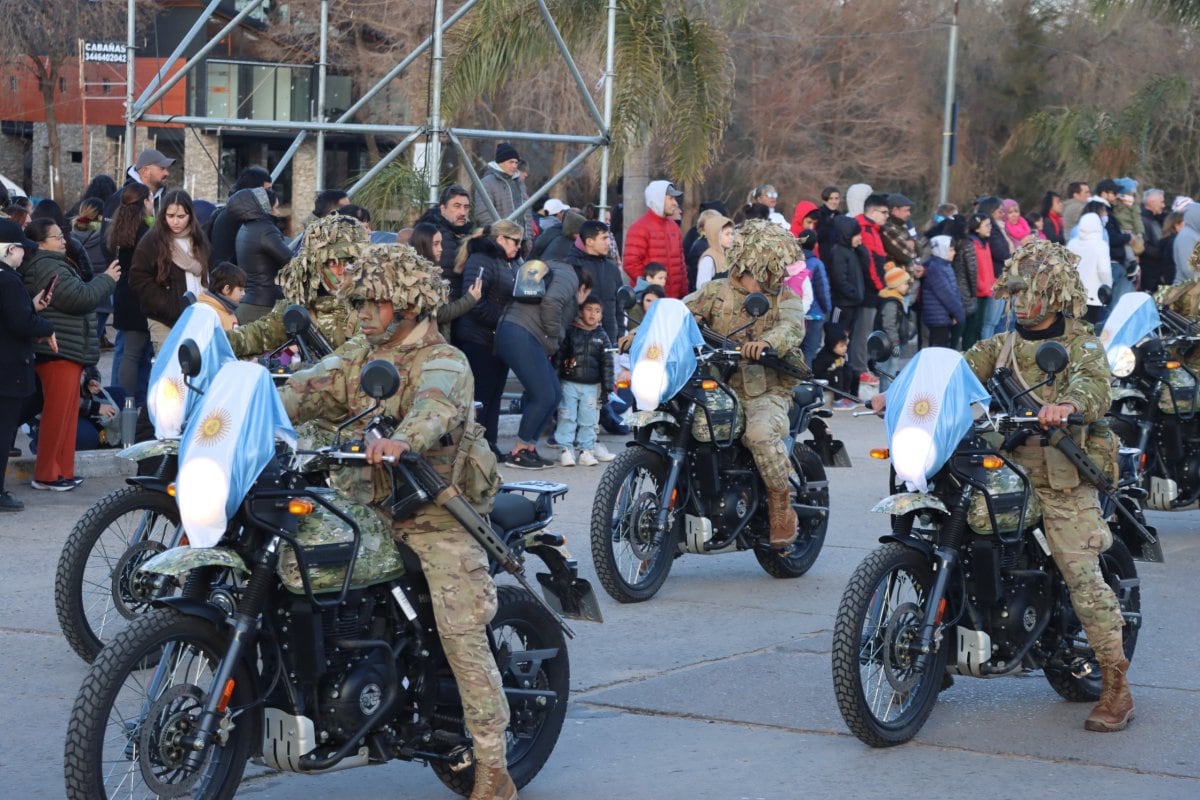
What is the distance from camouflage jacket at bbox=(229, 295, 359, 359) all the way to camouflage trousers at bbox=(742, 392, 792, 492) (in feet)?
7.42

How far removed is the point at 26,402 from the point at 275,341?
3.79 m

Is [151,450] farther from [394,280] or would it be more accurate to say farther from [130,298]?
[130,298]

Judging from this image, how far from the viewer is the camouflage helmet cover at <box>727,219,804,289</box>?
933 centimetres

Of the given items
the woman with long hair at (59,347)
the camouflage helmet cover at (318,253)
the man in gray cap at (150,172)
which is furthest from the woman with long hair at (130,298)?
the camouflage helmet cover at (318,253)

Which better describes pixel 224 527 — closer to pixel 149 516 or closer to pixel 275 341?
pixel 149 516

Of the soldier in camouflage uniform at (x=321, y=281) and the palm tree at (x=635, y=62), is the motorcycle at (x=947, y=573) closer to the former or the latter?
the soldier in camouflage uniform at (x=321, y=281)

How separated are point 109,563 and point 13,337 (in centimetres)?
345

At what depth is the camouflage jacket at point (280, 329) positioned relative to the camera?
26.0 feet

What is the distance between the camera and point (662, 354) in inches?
348

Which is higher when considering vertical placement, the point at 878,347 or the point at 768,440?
the point at 878,347

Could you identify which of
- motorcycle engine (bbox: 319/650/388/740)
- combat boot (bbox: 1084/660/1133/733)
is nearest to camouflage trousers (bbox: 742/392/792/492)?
combat boot (bbox: 1084/660/1133/733)

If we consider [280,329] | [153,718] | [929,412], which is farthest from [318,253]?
[153,718]

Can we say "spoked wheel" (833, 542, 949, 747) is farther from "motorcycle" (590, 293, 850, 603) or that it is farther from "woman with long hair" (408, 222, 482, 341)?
"woman with long hair" (408, 222, 482, 341)

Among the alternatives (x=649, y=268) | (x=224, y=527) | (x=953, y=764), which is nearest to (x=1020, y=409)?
(x=953, y=764)
